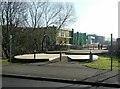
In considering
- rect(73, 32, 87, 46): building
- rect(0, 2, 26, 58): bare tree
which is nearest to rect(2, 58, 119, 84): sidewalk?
rect(0, 2, 26, 58): bare tree

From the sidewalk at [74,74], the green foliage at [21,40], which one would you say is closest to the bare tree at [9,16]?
the green foliage at [21,40]

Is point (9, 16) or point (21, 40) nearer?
point (9, 16)

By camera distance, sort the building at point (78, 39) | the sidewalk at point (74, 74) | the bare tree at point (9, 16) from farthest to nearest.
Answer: the building at point (78, 39), the bare tree at point (9, 16), the sidewalk at point (74, 74)

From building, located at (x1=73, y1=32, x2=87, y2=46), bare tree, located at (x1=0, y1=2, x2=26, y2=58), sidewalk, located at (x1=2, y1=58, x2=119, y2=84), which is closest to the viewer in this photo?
sidewalk, located at (x1=2, y1=58, x2=119, y2=84)

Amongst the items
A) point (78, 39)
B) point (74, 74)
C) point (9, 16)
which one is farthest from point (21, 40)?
point (78, 39)

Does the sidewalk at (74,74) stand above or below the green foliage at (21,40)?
below

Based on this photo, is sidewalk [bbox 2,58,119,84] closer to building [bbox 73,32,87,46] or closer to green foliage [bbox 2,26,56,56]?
green foliage [bbox 2,26,56,56]

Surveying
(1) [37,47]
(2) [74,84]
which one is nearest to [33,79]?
(2) [74,84]

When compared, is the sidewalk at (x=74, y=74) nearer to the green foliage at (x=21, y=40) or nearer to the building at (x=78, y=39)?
the green foliage at (x=21, y=40)

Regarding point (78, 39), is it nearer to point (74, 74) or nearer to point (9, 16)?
point (9, 16)

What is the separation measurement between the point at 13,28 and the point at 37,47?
13594 mm

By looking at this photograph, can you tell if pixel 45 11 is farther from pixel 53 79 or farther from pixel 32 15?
pixel 53 79

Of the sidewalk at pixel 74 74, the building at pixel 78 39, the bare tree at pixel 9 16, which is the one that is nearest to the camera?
the sidewalk at pixel 74 74

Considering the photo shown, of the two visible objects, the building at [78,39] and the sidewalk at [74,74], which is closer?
the sidewalk at [74,74]
